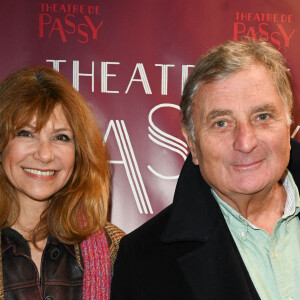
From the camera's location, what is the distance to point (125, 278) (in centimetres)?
226

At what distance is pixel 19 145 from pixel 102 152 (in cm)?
46

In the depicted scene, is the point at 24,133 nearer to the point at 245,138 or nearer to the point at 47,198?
the point at 47,198

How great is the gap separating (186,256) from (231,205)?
28cm

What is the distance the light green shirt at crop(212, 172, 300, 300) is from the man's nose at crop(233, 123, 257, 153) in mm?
307

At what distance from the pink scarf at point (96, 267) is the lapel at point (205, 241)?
42 cm

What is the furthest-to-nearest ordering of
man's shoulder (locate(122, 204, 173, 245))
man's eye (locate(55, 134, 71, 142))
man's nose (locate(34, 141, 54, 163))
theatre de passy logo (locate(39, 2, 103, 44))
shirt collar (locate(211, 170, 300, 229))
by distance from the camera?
theatre de passy logo (locate(39, 2, 103, 44)), man's eye (locate(55, 134, 71, 142)), man's nose (locate(34, 141, 54, 163)), man's shoulder (locate(122, 204, 173, 245)), shirt collar (locate(211, 170, 300, 229))

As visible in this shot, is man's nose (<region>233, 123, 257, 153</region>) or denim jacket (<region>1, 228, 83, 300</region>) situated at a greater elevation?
man's nose (<region>233, 123, 257, 153</region>)

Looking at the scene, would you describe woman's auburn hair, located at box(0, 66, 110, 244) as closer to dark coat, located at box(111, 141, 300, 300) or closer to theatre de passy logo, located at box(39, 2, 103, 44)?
dark coat, located at box(111, 141, 300, 300)

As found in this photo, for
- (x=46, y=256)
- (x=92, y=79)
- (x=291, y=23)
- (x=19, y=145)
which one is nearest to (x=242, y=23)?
(x=291, y=23)

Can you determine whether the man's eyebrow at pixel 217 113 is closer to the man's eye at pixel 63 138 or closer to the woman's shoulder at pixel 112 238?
the man's eye at pixel 63 138

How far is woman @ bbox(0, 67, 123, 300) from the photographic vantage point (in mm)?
2377

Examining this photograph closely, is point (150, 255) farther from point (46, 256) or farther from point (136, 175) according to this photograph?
point (136, 175)

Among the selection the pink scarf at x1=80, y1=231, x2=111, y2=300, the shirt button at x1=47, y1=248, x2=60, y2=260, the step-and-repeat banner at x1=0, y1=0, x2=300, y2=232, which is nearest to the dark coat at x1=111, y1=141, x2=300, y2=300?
the pink scarf at x1=80, y1=231, x2=111, y2=300

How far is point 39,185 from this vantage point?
8.04 feet
